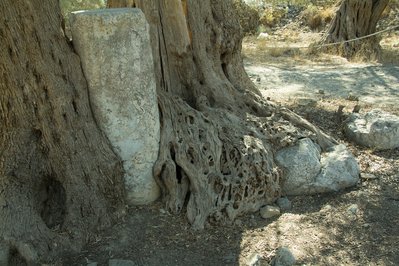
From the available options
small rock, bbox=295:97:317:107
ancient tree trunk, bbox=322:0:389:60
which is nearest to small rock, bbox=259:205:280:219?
small rock, bbox=295:97:317:107

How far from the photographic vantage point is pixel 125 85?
3896mm

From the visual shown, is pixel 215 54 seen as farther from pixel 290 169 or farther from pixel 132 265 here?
pixel 132 265

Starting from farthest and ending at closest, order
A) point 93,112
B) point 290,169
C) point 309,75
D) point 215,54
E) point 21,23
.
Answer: point 309,75, point 215,54, point 290,169, point 93,112, point 21,23

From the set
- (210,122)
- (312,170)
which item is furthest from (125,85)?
(312,170)

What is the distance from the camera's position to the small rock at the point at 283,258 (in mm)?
3588

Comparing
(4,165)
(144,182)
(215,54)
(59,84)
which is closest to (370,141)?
(215,54)

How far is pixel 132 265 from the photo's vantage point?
350 cm

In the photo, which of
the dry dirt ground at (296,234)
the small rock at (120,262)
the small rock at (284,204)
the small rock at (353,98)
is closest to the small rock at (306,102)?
the small rock at (353,98)

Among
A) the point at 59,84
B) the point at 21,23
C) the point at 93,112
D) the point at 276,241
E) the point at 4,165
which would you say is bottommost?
the point at 276,241

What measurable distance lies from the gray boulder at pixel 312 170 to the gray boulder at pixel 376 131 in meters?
0.67

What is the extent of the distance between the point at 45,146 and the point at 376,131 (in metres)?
3.37

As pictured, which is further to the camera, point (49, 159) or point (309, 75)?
point (309, 75)

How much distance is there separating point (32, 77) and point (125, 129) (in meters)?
0.84

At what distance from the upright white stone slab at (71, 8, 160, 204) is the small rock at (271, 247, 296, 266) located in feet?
3.81
